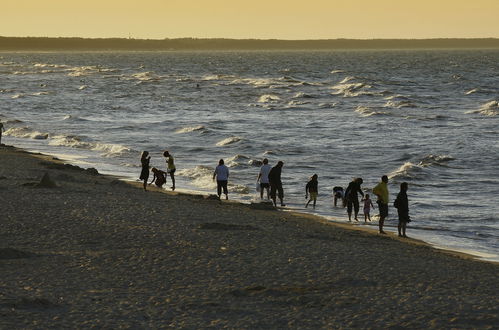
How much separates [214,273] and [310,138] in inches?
1418

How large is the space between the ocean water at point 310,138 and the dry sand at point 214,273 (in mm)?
4102

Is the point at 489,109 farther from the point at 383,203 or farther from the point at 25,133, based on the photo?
the point at 383,203

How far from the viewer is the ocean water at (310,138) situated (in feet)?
94.2

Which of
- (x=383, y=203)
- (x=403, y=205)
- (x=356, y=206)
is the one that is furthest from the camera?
(x=356, y=206)

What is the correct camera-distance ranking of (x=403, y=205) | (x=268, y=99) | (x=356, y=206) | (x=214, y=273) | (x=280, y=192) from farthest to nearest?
(x=268, y=99), (x=280, y=192), (x=356, y=206), (x=403, y=205), (x=214, y=273)

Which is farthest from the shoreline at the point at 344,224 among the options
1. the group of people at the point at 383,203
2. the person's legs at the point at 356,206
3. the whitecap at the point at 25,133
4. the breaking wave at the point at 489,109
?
the breaking wave at the point at 489,109

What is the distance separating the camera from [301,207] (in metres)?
Result: 27.0

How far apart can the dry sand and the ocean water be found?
13.5ft

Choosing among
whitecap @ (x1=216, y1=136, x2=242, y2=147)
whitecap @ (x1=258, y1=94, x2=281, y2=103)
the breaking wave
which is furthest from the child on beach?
whitecap @ (x1=258, y1=94, x2=281, y2=103)

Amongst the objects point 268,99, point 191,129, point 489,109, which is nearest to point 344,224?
point 191,129

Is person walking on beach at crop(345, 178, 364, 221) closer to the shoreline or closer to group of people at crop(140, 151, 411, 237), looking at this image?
group of people at crop(140, 151, 411, 237)

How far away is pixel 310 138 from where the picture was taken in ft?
168

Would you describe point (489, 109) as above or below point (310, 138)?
below

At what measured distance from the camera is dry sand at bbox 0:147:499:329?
42.4 ft
